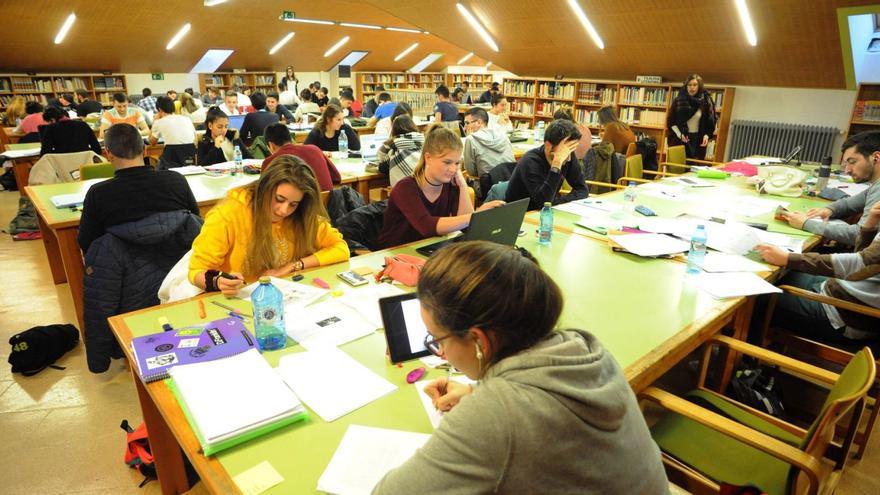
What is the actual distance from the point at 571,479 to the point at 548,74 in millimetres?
10137

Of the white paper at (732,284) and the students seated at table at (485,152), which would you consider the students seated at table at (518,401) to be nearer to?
the white paper at (732,284)

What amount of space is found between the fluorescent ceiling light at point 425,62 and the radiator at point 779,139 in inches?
415

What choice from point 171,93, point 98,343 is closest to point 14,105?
point 171,93

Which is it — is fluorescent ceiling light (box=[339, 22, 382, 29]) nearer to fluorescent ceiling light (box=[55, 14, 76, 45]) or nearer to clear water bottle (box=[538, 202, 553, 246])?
fluorescent ceiling light (box=[55, 14, 76, 45])

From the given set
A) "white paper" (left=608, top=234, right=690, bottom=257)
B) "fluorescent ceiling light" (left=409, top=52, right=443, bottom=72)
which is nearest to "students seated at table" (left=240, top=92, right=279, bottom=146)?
"white paper" (left=608, top=234, right=690, bottom=257)

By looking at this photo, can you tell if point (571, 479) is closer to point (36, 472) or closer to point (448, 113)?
point (36, 472)

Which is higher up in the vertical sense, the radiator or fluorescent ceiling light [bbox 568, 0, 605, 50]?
fluorescent ceiling light [bbox 568, 0, 605, 50]

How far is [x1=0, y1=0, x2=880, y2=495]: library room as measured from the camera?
92cm

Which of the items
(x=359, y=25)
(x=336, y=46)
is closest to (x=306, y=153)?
(x=359, y=25)

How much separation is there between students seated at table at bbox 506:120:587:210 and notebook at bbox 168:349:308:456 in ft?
7.23

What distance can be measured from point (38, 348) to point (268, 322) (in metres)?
2.18

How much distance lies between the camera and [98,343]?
8.57 feet

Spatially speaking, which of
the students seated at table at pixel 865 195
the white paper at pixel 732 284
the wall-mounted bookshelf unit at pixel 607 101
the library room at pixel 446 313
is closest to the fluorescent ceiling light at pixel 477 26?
the wall-mounted bookshelf unit at pixel 607 101

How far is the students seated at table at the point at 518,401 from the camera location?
2.61ft
